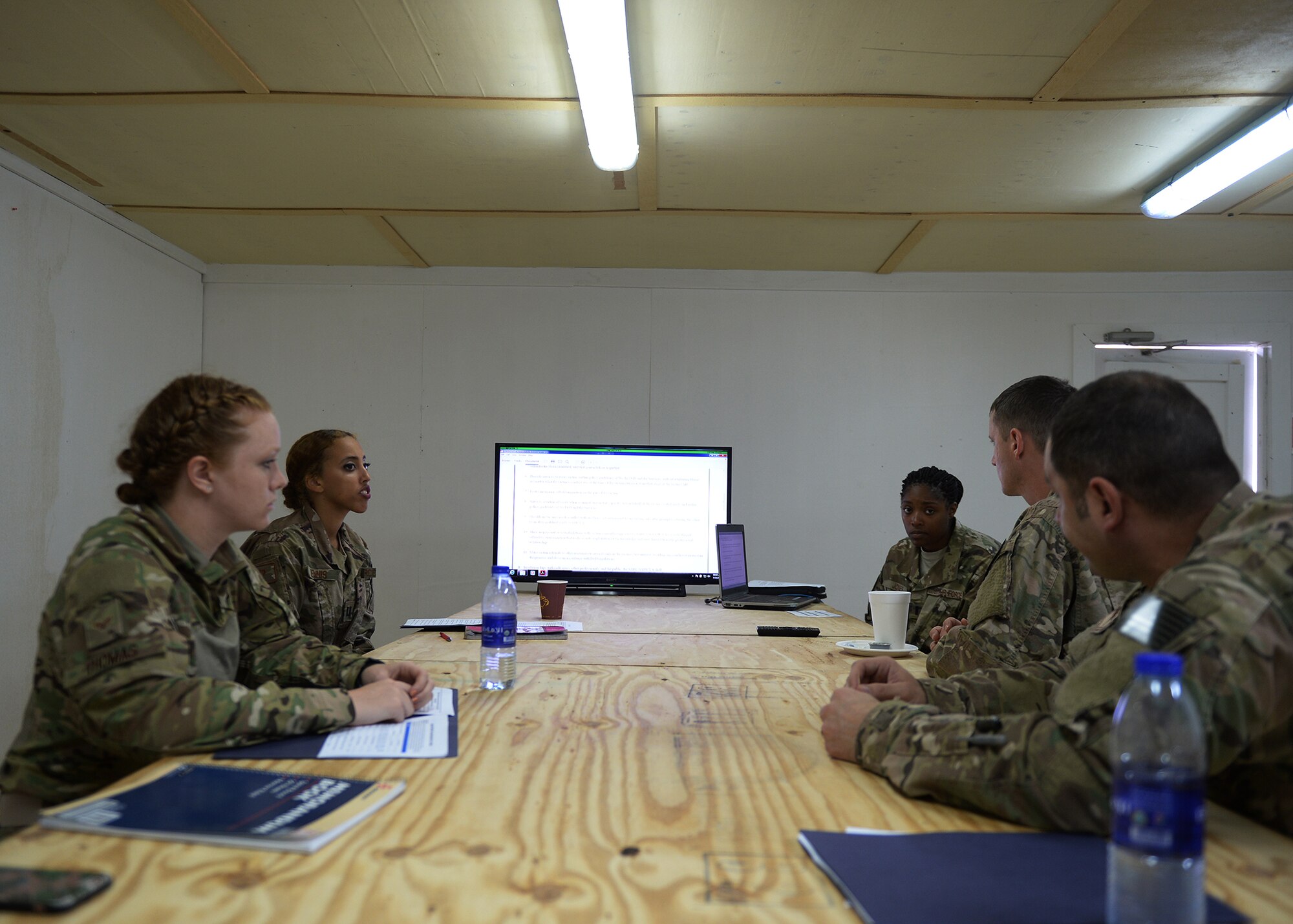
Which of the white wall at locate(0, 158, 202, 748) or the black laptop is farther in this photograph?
the black laptop

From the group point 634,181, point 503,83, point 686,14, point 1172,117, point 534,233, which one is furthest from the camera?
point 534,233

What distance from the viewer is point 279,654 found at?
5.14ft

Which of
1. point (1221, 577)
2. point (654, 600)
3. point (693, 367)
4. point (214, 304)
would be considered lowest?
point (654, 600)

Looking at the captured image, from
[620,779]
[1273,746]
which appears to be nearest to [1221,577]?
[1273,746]

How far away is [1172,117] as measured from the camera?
2.60 m

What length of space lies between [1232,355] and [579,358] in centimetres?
321

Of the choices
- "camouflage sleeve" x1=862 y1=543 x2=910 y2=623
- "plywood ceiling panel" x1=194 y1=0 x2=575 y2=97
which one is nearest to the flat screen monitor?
"camouflage sleeve" x1=862 y1=543 x2=910 y2=623

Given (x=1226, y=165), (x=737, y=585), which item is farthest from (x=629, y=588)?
(x=1226, y=165)

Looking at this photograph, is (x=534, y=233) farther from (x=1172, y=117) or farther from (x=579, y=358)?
(x=1172, y=117)

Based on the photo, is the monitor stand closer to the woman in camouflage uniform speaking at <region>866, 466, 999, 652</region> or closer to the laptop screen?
the laptop screen

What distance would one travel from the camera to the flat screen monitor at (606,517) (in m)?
3.57

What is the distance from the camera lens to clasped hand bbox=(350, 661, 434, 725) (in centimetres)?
131

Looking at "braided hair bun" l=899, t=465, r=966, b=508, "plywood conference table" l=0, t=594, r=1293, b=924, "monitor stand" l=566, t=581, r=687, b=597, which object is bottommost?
"monitor stand" l=566, t=581, r=687, b=597

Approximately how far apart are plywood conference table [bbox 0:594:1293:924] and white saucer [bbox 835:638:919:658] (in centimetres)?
61
